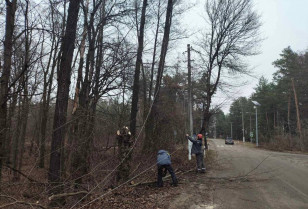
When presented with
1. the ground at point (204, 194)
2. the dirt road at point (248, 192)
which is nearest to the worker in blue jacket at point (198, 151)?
the ground at point (204, 194)

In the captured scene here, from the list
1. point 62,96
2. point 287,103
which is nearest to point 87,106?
point 62,96

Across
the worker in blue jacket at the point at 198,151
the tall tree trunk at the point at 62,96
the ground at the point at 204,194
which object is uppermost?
the tall tree trunk at the point at 62,96

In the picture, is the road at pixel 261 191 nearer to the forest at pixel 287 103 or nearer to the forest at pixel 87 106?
the forest at pixel 87 106

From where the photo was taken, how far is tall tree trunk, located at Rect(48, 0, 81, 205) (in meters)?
6.85

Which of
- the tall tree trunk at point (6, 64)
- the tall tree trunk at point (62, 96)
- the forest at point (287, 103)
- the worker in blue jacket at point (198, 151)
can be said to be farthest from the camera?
the forest at point (287, 103)

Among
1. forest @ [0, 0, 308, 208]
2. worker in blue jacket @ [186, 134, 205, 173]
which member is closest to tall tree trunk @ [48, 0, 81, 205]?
forest @ [0, 0, 308, 208]

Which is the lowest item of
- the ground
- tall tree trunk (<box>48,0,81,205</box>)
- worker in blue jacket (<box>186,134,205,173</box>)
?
the ground

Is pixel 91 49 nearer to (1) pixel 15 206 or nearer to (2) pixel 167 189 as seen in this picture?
(2) pixel 167 189

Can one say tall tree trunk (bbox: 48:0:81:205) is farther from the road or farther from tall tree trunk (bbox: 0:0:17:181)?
the road

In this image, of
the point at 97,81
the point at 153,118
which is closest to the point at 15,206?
the point at 97,81

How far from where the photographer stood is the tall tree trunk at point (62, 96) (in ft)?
22.5

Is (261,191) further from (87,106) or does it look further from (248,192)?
(87,106)

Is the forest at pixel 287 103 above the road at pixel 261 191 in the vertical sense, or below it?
above

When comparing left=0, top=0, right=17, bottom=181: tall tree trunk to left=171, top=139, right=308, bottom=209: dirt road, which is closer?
left=0, top=0, right=17, bottom=181: tall tree trunk
